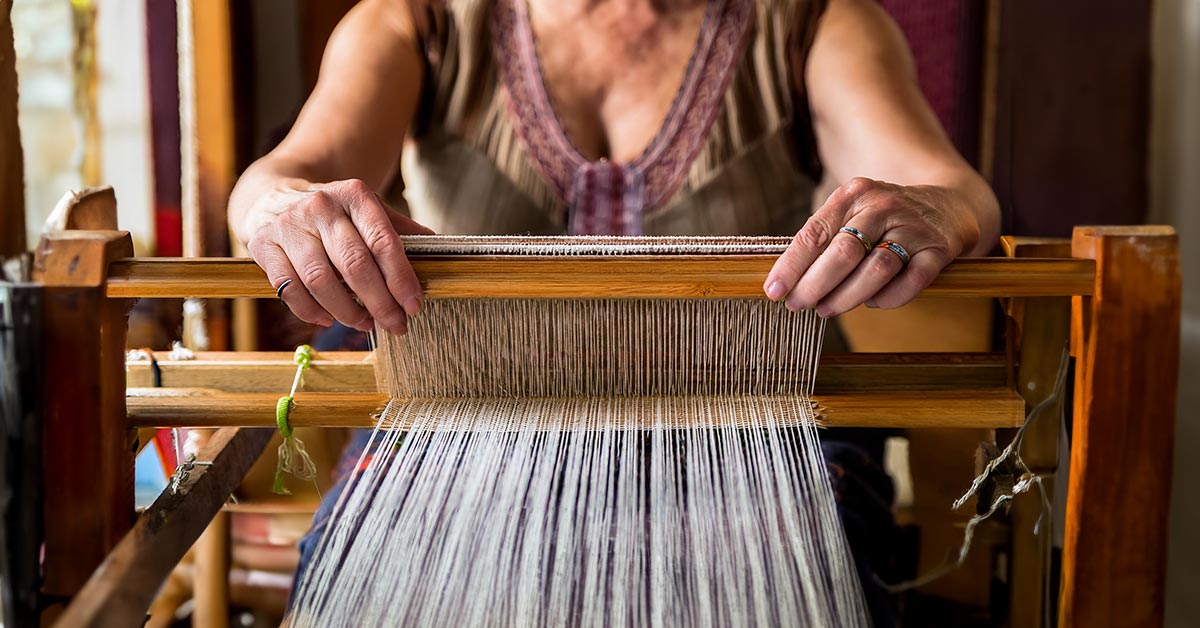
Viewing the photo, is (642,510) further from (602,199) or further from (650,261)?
(602,199)

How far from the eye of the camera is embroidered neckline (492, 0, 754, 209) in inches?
51.2

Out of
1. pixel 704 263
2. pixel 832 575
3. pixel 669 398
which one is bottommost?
pixel 832 575

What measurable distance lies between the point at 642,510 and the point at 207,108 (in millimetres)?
1349

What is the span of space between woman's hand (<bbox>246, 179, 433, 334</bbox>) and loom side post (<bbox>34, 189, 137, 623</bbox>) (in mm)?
124

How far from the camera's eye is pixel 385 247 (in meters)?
0.73

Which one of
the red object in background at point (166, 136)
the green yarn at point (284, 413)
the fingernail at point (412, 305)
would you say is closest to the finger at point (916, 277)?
the fingernail at point (412, 305)

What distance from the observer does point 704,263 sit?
73 centimetres

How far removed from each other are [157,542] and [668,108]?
0.86 metres

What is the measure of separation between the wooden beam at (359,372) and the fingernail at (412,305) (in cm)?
16

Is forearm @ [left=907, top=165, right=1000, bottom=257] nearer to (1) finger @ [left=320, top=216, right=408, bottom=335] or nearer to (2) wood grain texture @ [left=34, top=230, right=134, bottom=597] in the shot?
(1) finger @ [left=320, top=216, right=408, bottom=335]

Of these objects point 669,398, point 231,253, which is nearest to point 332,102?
point 669,398

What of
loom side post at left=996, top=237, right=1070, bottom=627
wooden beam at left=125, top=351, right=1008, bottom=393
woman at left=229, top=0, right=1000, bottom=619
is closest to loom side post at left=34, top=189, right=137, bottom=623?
wooden beam at left=125, top=351, right=1008, bottom=393

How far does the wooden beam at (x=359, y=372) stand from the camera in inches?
34.0

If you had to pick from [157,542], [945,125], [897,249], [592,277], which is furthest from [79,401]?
[945,125]
